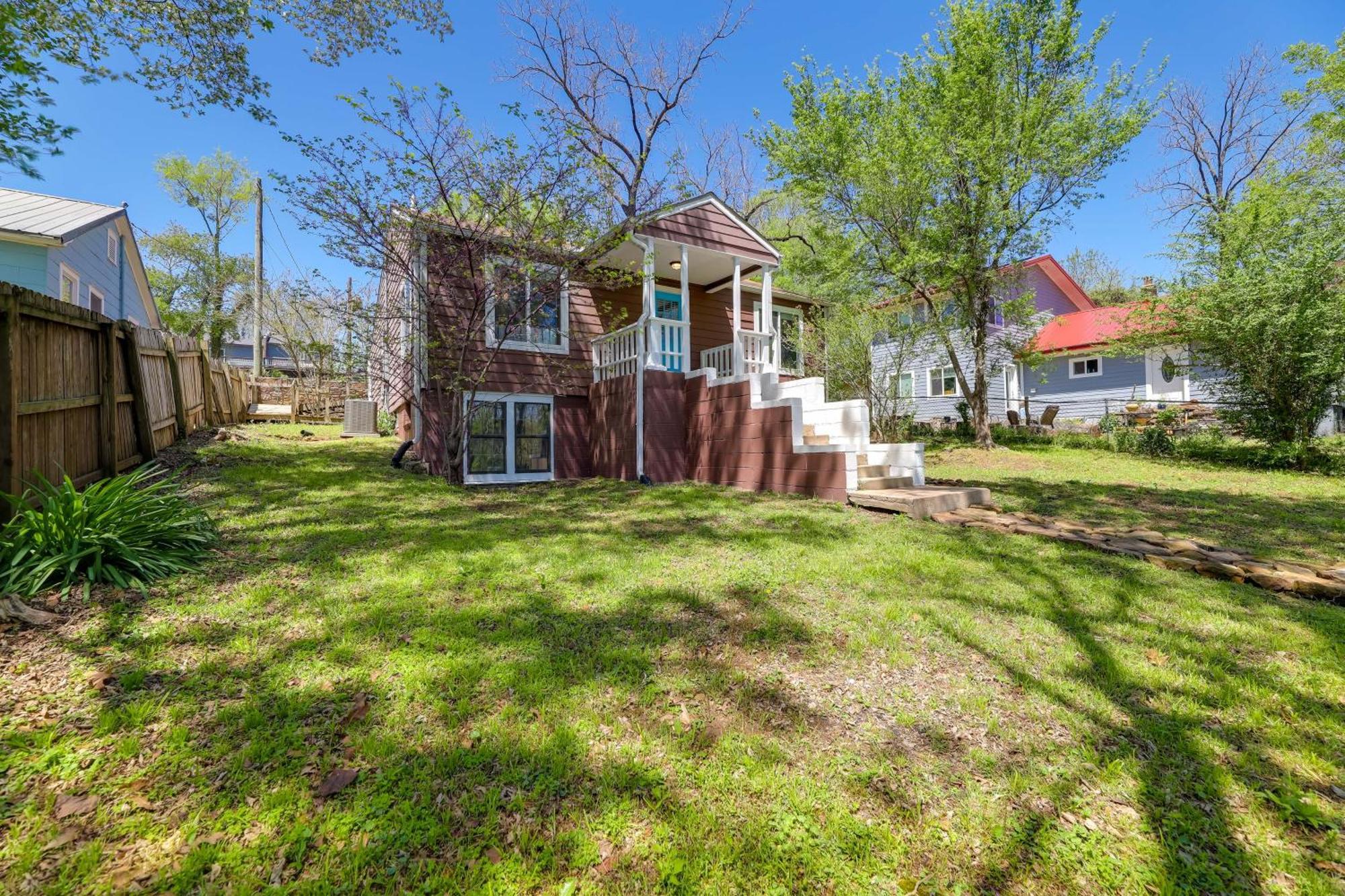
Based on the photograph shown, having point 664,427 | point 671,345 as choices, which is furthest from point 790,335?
point 664,427

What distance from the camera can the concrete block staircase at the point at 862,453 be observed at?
5746mm

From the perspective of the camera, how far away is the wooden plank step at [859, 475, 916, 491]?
6305 millimetres

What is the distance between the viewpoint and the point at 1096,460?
38.6 feet

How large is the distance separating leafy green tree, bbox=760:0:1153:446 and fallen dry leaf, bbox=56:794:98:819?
1511 centimetres

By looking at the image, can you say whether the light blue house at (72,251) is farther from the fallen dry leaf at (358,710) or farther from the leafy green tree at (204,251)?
the leafy green tree at (204,251)

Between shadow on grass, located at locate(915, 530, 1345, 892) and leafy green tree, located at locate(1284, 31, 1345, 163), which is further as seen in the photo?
leafy green tree, located at locate(1284, 31, 1345, 163)

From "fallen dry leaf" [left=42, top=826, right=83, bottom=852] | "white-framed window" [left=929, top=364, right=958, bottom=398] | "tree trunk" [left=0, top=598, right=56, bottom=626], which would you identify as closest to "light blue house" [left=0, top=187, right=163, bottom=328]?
"tree trunk" [left=0, top=598, right=56, bottom=626]

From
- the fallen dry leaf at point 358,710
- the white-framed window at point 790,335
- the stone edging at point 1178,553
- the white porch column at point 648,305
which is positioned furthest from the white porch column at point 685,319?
the fallen dry leaf at point 358,710

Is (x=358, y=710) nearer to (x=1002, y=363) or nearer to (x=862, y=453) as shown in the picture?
(x=862, y=453)

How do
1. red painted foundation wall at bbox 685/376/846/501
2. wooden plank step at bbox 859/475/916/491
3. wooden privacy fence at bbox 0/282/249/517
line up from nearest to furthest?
wooden privacy fence at bbox 0/282/249/517, wooden plank step at bbox 859/475/916/491, red painted foundation wall at bbox 685/376/846/501

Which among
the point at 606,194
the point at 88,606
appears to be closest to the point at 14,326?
the point at 88,606

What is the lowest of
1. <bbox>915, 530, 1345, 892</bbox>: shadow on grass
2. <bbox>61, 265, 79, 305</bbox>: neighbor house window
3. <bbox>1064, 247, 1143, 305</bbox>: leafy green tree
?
<bbox>915, 530, 1345, 892</bbox>: shadow on grass

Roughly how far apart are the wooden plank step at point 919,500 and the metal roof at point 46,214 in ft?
48.4

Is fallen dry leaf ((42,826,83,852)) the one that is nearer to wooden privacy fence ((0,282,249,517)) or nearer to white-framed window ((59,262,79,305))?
wooden privacy fence ((0,282,249,517))
